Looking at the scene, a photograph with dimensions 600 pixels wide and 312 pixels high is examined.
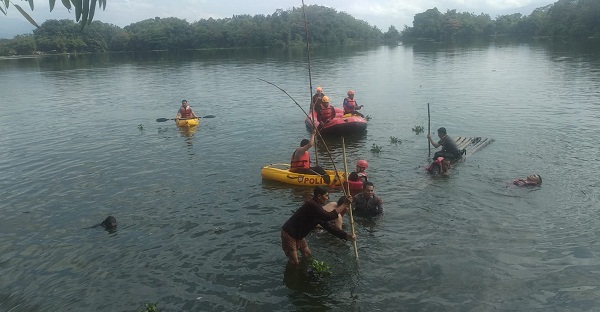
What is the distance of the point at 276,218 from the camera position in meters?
12.7

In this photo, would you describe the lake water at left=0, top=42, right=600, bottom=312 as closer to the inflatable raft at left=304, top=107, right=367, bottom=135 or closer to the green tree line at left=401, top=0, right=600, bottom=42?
the inflatable raft at left=304, top=107, right=367, bottom=135

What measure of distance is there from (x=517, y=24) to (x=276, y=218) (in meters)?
138

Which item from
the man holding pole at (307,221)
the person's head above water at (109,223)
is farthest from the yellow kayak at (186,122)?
the man holding pole at (307,221)

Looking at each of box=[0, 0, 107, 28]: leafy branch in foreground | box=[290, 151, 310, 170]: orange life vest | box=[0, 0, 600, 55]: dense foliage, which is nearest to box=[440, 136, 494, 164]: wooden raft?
box=[290, 151, 310, 170]: orange life vest

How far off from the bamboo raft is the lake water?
34 centimetres

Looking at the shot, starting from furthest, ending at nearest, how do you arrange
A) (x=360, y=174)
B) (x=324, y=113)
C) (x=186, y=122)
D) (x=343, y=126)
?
(x=186, y=122), (x=324, y=113), (x=343, y=126), (x=360, y=174)

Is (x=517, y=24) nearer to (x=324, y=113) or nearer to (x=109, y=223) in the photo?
(x=324, y=113)

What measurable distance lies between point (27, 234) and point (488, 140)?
17.1m

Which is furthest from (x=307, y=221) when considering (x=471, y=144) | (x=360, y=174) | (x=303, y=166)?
(x=471, y=144)

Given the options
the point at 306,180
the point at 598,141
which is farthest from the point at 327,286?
the point at 598,141

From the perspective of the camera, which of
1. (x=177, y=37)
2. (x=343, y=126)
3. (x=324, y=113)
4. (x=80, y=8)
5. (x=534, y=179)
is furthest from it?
(x=177, y=37)

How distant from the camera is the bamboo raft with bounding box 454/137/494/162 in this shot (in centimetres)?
1791

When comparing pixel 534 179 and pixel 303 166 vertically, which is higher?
pixel 303 166

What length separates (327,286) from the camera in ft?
30.4
